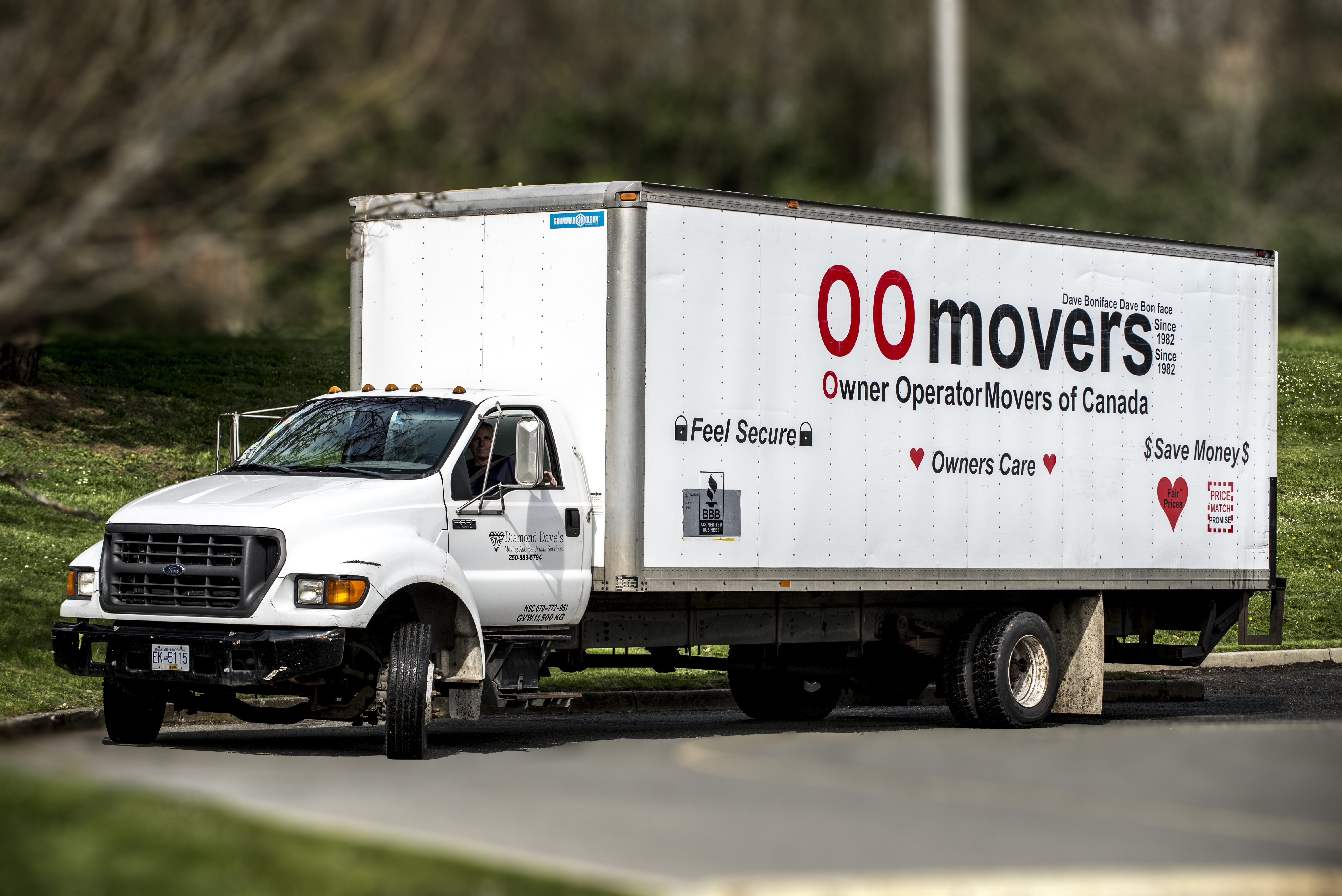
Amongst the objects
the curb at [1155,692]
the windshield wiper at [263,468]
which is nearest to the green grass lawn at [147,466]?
the curb at [1155,692]

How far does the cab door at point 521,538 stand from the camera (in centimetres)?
1267

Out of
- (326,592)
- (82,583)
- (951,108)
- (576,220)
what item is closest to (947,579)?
(951,108)

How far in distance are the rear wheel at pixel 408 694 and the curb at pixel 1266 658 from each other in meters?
10.3

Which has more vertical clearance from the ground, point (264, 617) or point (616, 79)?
point (616, 79)

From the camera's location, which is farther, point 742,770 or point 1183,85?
point 1183,85

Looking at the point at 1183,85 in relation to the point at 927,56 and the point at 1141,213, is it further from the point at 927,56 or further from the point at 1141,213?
the point at 927,56

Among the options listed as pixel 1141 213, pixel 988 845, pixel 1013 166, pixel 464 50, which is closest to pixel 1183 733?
pixel 988 845

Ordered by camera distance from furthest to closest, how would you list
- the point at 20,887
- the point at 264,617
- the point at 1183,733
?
1. the point at 1183,733
2. the point at 264,617
3. the point at 20,887

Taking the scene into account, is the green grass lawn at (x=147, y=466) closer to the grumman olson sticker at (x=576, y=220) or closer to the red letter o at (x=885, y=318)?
the grumman olson sticker at (x=576, y=220)

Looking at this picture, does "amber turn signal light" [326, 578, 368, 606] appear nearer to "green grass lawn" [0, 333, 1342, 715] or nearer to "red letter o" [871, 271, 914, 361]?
"green grass lawn" [0, 333, 1342, 715]

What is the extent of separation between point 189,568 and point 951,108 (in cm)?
637

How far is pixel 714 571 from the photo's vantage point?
524 inches

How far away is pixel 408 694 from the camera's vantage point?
12.0m

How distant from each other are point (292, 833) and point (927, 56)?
8.89 metres
